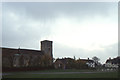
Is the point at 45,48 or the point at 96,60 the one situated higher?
the point at 45,48

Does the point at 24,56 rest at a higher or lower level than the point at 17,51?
lower

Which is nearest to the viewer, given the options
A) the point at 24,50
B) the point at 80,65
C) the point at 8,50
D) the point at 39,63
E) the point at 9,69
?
the point at 9,69

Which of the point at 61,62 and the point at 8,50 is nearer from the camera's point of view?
the point at 8,50

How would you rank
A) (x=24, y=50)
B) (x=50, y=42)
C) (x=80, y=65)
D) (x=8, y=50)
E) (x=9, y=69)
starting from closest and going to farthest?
(x=9, y=69), (x=80, y=65), (x=8, y=50), (x=24, y=50), (x=50, y=42)

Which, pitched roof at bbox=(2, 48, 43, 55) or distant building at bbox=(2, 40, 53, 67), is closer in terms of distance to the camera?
distant building at bbox=(2, 40, 53, 67)

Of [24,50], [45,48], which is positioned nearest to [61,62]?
[45,48]

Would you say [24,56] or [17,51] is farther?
[24,56]

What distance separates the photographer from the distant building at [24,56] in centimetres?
7294

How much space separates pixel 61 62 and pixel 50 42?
11.7m

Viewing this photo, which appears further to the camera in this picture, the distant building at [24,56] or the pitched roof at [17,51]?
the pitched roof at [17,51]

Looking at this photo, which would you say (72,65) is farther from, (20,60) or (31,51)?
(31,51)

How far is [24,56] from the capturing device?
292 ft

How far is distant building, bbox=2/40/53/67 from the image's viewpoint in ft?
239

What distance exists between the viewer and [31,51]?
321 ft
